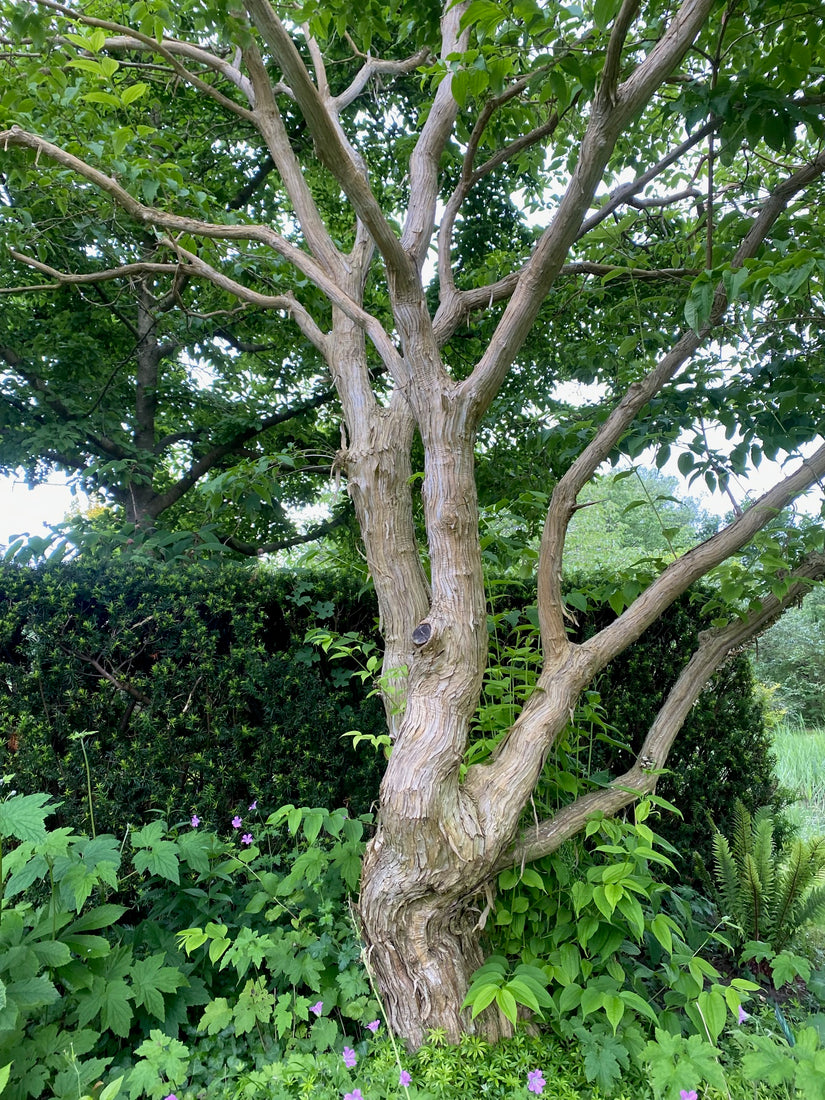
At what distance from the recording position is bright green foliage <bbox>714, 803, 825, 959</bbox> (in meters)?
2.72

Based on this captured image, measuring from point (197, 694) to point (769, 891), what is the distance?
114 inches

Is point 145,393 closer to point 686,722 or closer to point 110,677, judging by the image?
point 110,677

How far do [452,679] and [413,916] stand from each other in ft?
2.47

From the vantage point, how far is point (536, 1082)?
5.39 feet

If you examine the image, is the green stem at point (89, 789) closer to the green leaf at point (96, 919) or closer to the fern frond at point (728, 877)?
the green leaf at point (96, 919)

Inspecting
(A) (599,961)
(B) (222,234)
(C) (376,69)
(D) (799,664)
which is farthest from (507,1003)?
(D) (799,664)

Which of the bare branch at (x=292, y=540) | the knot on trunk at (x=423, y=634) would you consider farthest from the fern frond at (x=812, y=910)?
the bare branch at (x=292, y=540)

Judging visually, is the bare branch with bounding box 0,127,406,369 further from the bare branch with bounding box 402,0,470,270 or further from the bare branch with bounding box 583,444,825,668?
the bare branch with bounding box 583,444,825,668

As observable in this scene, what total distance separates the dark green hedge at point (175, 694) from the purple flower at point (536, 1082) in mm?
1608

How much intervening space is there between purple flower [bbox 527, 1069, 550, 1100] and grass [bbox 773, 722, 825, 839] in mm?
3879

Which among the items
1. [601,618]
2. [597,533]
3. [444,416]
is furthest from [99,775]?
[597,533]

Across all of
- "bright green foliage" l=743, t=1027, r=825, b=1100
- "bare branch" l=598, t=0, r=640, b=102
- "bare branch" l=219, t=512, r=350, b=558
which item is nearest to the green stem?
"bright green foliage" l=743, t=1027, r=825, b=1100

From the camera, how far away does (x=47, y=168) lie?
3.59 m

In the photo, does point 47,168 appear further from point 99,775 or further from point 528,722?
→ point 528,722
